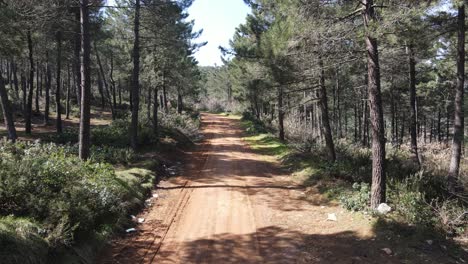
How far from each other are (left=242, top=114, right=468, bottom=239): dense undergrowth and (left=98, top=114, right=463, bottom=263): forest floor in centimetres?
47

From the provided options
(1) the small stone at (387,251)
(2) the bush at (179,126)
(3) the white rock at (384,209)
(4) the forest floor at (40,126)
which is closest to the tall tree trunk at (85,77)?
(3) the white rock at (384,209)

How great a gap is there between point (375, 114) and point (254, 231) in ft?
13.1

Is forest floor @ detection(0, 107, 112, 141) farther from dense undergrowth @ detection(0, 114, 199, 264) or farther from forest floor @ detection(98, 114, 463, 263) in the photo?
dense undergrowth @ detection(0, 114, 199, 264)

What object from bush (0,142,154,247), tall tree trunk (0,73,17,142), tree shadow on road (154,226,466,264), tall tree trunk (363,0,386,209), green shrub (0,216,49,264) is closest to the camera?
green shrub (0,216,49,264)

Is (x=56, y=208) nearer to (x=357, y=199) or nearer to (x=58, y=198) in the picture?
(x=58, y=198)

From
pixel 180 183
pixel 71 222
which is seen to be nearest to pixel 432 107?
pixel 180 183

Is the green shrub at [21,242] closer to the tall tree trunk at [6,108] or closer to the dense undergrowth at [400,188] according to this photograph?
the dense undergrowth at [400,188]

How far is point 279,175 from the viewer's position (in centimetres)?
1427

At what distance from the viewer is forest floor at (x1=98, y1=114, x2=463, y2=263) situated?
6828 millimetres

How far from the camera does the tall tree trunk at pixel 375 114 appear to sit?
857 cm

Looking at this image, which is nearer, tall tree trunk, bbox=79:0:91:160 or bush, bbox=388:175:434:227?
bush, bbox=388:175:434:227

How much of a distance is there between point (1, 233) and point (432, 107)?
1600 inches

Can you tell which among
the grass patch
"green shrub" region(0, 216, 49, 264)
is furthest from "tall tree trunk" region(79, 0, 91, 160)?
"green shrub" region(0, 216, 49, 264)

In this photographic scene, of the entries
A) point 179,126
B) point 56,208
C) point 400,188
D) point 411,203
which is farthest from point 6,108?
point 411,203
